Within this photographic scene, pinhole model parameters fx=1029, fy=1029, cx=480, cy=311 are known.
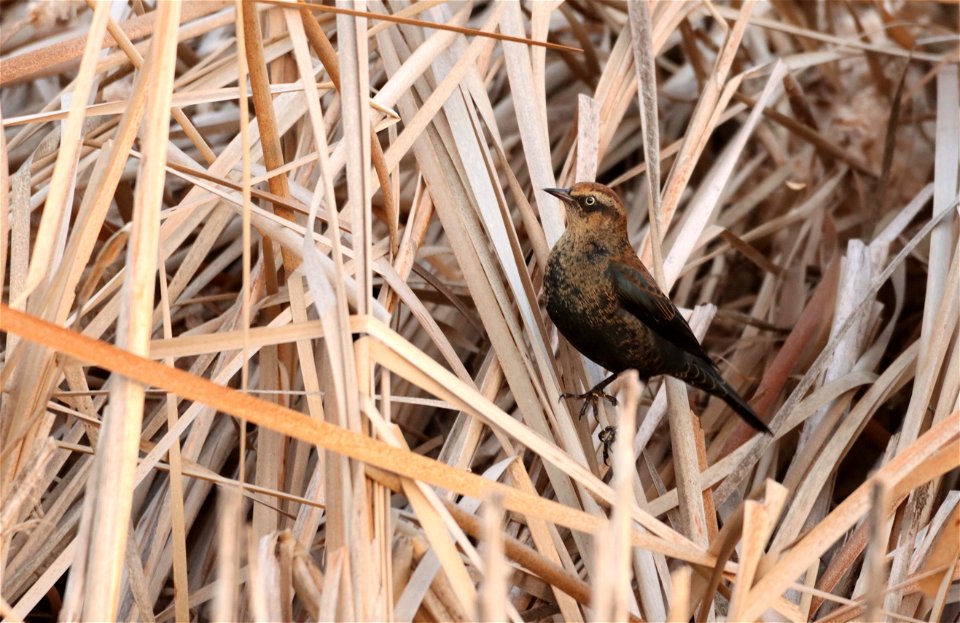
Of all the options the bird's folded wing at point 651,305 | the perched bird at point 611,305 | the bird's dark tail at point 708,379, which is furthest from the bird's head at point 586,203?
the bird's dark tail at point 708,379

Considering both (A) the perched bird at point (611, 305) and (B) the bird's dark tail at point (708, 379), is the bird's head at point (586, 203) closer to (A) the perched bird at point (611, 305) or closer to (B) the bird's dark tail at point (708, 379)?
(A) the perched bird at point (611, 305)

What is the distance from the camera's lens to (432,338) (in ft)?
7.24

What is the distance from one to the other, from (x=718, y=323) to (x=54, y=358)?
89.1 inches

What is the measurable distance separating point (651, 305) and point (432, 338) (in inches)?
32.0

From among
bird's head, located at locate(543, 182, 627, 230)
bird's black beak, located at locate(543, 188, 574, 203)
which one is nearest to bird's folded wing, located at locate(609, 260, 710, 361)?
bird's head, located at locate(543, 182, 627, 230)

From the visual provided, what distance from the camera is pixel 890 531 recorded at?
86.2 inches

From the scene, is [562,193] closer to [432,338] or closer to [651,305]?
[651,305]

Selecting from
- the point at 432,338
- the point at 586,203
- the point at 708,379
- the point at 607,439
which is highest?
the point at 586,203

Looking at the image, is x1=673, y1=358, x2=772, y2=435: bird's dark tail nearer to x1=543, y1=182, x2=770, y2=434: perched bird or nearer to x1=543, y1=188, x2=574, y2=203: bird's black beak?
x1=543, y1=182, x2=770, y2=434: perched bird

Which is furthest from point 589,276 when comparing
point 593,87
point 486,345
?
point 593,87

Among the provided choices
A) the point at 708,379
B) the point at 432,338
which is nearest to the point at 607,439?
the point at 708,379

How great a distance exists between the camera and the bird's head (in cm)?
268

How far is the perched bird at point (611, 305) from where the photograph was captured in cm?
268

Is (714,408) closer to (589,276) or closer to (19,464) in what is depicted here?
(589,276)
